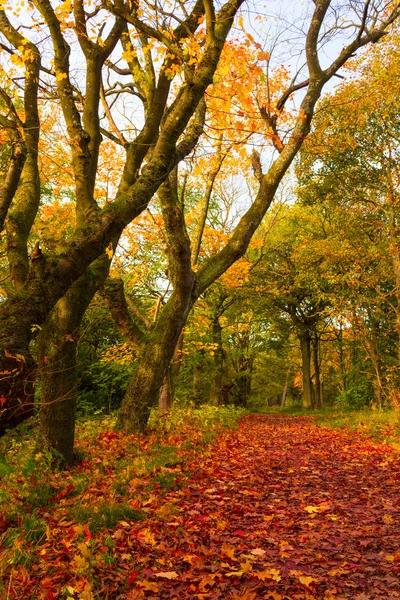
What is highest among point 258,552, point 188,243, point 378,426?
point 188,243

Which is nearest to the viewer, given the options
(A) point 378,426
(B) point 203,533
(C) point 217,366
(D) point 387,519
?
(B) point 203,533

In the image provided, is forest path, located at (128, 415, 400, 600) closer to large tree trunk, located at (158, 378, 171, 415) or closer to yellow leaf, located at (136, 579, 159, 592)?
yellow leaf, located at (136, 579, 159, 592)

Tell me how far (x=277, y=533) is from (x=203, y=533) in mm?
663

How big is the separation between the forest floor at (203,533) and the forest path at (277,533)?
1 centimetres

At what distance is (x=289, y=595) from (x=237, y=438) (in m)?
6.99

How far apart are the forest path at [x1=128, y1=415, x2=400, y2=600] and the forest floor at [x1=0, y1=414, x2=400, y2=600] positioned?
1 cm

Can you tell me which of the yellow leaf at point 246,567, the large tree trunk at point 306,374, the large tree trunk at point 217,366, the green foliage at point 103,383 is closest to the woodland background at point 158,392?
the yellow leaf at point 246,567

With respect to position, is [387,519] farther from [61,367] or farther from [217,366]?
[217,366]

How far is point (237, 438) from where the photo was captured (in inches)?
379

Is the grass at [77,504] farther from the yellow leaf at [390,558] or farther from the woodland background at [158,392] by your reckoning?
the yellow leaf at [390,558]

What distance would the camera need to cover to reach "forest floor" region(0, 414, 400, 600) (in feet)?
9.32

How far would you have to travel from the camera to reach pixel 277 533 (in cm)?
386

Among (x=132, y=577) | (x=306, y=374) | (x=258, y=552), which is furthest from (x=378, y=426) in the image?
(x=306, y=374)

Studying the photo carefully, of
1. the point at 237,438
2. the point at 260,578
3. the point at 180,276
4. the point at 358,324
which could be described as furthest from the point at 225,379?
the point at 260,578
